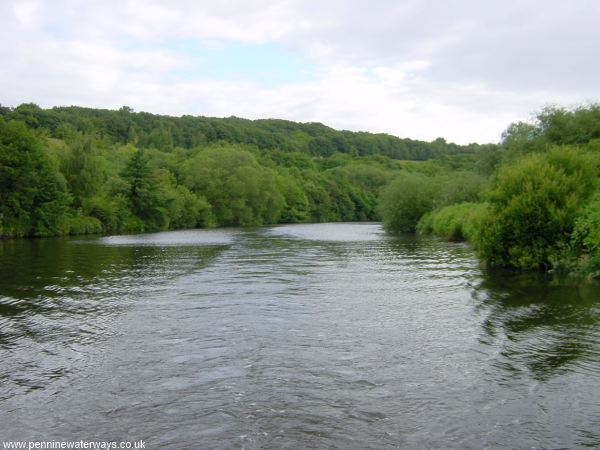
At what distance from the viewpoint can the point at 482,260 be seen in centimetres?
2773

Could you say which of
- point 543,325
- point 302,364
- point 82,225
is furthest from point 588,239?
point 82,225

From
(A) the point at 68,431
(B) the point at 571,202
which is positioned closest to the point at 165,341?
(A) the point at 68,431

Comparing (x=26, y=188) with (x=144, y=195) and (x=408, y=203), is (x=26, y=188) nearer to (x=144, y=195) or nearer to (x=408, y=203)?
(x=144, y=195)

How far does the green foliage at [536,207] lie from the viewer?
24266 millimetres

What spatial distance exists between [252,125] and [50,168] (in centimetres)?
13603

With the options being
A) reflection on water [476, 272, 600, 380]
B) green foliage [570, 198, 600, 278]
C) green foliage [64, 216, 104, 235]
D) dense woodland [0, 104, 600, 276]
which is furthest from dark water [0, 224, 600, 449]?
green foliage [64, 216, 104, 235]

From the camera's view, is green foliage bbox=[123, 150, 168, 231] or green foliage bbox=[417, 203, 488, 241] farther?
green foliage bbox=[123, 150, 168, 231]

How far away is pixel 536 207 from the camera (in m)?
24.5

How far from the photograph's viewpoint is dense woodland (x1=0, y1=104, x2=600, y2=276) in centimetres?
2484

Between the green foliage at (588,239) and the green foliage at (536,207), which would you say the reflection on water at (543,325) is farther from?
the green foliage at (536,207)

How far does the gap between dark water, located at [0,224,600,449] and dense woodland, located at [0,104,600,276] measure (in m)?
4.31

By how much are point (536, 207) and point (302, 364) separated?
1750 centimetres

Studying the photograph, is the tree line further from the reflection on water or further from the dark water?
the dark water

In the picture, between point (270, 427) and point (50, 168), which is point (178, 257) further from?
point (50, 168)
